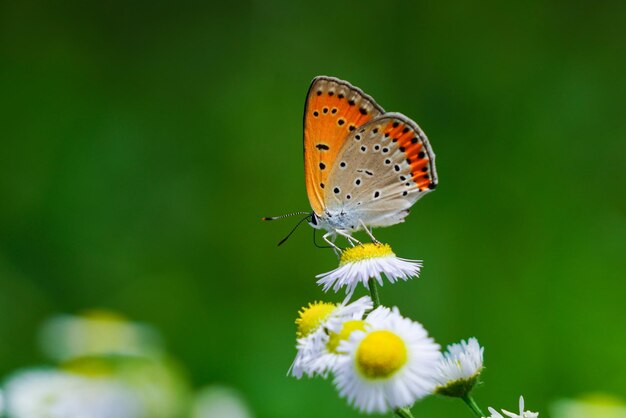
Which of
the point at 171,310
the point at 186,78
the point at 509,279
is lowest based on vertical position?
the point at 171,310

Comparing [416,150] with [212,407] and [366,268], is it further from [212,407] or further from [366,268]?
[212,407]

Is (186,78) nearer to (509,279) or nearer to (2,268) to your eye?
(2,268)

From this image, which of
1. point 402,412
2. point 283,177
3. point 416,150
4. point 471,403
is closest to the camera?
point 402,412

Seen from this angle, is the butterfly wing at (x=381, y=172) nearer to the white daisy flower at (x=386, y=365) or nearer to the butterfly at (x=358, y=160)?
the butterfly at (x=358, y=160)

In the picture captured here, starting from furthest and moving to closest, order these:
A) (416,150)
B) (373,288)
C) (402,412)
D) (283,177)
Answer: (283,177) → (416,150) → (373,288) → (402,412)

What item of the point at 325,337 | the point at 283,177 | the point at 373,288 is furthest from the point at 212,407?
the point at 283,177

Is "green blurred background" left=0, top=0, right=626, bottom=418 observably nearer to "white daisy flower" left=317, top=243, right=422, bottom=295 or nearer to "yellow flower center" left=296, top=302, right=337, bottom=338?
"white daisy flower" left=317, top=243, right=422, bottom=295

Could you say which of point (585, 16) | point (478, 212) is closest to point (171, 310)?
point (478, 212)

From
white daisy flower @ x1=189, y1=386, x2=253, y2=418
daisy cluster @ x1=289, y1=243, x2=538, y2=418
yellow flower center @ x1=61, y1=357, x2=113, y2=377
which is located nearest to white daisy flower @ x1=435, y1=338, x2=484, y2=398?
daisy cluster @ x1=289, y1=243, x2=538, y2=418
